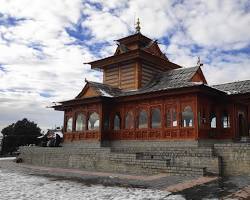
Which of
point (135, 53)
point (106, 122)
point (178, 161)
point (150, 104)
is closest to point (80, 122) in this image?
point (106, 122)

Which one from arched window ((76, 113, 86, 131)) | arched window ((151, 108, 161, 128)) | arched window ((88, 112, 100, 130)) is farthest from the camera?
arched window ((76, 113, 86, 131))

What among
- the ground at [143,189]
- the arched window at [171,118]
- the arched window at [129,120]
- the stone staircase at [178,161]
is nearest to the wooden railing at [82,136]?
the arched window at [129,120]

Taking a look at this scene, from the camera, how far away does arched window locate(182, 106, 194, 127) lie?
16.9 metres

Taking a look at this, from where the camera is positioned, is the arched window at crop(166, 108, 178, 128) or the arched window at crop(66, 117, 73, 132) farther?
the arched window at crop(66, 117, 73, 132)

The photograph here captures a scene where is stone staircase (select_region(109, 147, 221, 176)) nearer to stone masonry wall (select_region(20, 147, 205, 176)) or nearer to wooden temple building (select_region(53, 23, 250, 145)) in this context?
stone masonry wall (select_region(20, 147, 205, 176))

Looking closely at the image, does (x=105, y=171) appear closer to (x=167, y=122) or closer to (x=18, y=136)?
(x=167, y=122)

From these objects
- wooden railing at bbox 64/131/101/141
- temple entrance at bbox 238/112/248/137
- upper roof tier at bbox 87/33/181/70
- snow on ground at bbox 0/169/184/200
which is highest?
upper roof tier at bbox 87/33/181/70

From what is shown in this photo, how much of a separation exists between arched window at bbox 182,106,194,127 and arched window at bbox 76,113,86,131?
7.08 m

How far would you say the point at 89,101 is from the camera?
20.4 metres

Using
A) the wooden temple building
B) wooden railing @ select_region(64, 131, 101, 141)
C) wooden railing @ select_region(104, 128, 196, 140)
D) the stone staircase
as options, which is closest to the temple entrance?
the wooden temple building

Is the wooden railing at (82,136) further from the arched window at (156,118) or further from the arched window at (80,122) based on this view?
Result: the arched window at (156,118)

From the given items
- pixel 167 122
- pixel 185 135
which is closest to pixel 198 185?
pixel 185 135

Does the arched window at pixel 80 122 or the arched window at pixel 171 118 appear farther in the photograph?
the arched window at pixel 80 122

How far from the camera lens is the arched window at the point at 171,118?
1755 centimetres
